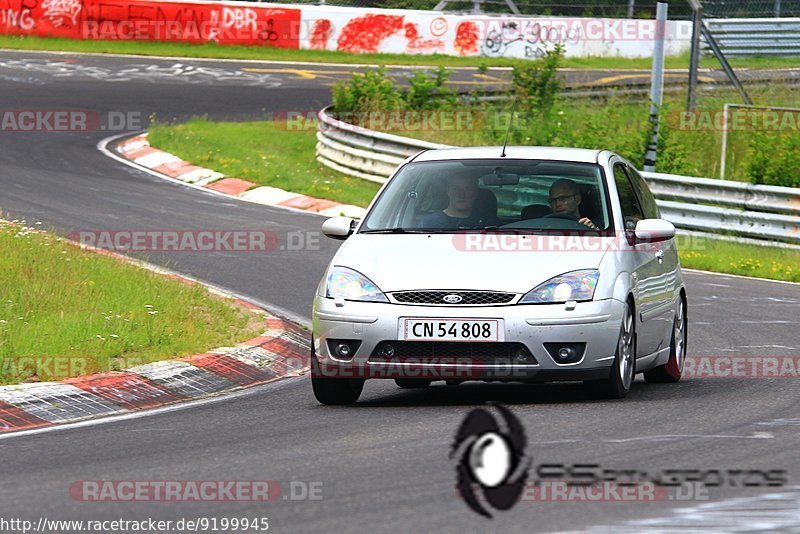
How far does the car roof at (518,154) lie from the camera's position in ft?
33.3

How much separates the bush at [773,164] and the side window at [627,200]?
10.6 meters

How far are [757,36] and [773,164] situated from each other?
31.7 feet

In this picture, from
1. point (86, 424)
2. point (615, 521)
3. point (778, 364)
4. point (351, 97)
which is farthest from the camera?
point (351, 97)

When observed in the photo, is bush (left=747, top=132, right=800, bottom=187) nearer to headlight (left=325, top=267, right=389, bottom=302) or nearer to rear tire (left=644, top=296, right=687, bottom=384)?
rear tire (left=644, top=296, right=687, bottom=384)

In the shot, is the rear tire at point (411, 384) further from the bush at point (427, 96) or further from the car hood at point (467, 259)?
the bush at point (427, 96)

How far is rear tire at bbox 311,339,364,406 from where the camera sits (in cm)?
919

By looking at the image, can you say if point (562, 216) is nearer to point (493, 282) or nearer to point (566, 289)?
point (566, 289)

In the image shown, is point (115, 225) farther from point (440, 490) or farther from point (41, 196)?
point (440, 490)

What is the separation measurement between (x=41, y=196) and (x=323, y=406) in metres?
12.4

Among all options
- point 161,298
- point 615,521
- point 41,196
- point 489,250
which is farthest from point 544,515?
point 41,196

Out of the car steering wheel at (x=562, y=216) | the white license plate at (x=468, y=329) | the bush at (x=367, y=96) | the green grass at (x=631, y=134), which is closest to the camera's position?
the white license plate at (x=468, y=329)

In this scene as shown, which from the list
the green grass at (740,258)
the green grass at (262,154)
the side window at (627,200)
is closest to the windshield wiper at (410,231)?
the side window at (627,200)

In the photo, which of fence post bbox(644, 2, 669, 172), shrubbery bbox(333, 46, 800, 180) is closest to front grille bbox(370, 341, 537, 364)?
fence post bbox(644, 2, 669, 172)

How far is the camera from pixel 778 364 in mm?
11086
